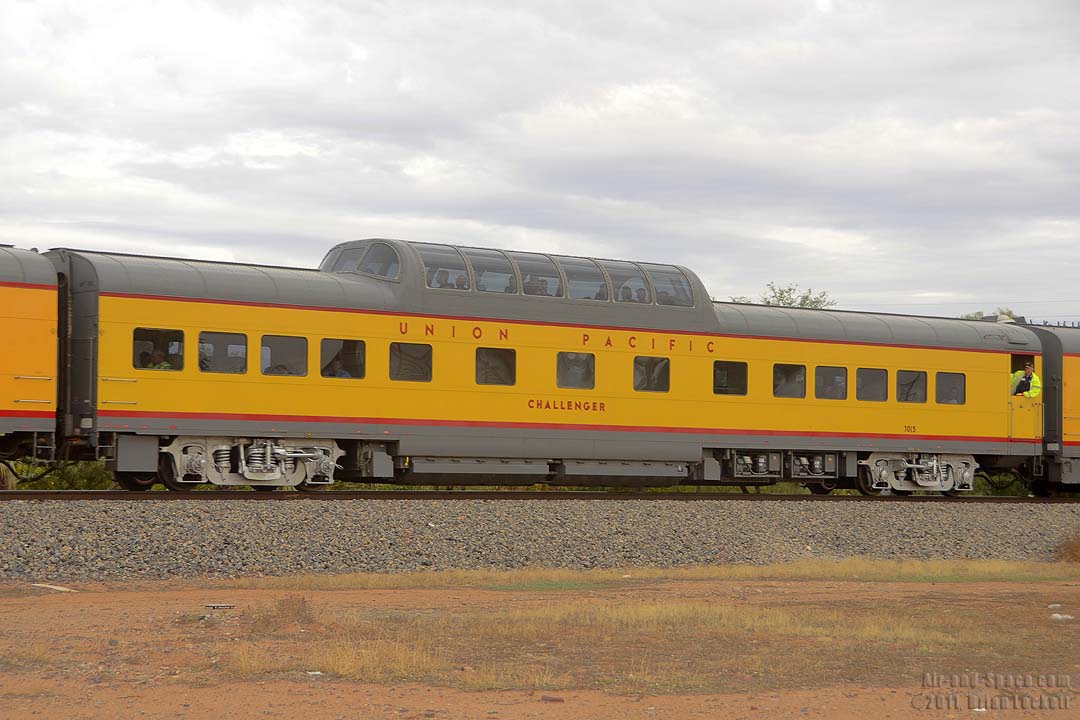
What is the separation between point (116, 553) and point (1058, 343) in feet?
72.5

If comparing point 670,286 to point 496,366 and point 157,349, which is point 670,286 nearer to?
point 496,366

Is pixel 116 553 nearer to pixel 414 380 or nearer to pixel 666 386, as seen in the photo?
pixel 414 380

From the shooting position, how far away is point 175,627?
34.2 feet

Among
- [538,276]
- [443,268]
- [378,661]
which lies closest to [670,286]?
[538,276]

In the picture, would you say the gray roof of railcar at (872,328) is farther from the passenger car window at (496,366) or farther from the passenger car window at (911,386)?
the passenger car window at (496,366)

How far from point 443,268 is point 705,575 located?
893cm

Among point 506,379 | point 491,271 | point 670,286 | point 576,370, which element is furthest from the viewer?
point 670,286

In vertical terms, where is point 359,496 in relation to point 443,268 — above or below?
below

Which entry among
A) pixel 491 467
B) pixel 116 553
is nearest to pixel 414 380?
pixel 491 467

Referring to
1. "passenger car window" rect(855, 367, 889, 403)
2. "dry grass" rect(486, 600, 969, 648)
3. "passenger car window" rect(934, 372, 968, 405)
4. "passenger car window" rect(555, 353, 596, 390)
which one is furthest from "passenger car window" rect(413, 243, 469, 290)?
"passenger car window" rect(934, 372, 968, 405)

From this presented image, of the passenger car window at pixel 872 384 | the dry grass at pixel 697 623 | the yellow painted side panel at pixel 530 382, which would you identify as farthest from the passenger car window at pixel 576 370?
the dry grass at pixel 697 623

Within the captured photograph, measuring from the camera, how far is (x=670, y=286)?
78.8 feet

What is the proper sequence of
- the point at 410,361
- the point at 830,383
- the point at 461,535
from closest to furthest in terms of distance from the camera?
the point at 461,535 < the point at 410,361 < the point at 830,383

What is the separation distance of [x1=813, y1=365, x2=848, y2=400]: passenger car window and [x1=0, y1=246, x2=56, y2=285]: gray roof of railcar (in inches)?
587
